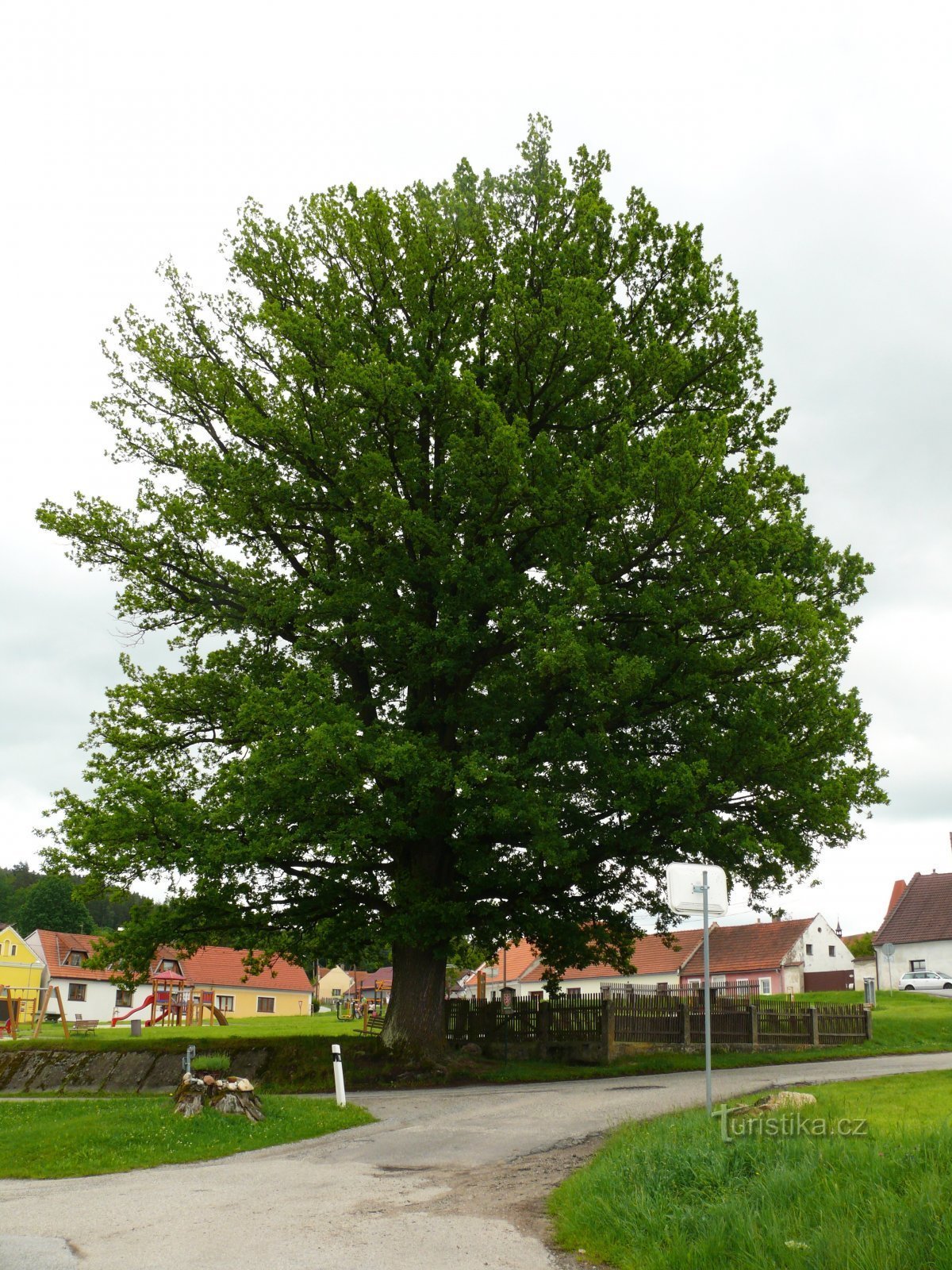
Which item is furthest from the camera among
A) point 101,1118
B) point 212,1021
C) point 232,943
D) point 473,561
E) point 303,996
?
point 303,996

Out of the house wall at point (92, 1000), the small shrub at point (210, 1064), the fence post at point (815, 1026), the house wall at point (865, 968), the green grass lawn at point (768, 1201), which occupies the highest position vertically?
the green grass lawn at point (768, 1201)

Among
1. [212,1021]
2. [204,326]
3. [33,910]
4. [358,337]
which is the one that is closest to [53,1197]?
[358,337]

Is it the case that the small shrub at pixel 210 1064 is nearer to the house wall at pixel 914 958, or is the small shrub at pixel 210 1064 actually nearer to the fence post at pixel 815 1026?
the fence post at pixel 815 1026

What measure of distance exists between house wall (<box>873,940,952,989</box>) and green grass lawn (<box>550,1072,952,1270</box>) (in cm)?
6502

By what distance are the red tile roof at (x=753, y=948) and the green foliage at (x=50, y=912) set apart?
80.9m

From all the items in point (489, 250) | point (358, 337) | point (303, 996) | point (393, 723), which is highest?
point (489, 250)

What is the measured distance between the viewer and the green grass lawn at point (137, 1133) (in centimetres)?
1302

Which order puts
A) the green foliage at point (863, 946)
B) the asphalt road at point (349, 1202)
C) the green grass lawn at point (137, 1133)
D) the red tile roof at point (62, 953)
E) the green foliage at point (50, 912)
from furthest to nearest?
the green foliage at point (50, 912)
the red tile roof at point (62, 953)
the green foliage at point (863, 946)
the green grass lawn at point (137, 1133)
the asphalt road at point (349, 1202)

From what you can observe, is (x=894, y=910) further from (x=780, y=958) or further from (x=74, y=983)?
(x=74, y=983)

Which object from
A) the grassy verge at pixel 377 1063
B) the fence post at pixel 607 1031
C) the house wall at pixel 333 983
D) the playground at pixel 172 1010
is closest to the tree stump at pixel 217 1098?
the grassy verge at pixel 377 1063

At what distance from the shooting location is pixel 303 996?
303 feet

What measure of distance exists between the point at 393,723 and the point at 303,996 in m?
76.3

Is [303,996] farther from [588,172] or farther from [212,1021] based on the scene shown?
[588,172]

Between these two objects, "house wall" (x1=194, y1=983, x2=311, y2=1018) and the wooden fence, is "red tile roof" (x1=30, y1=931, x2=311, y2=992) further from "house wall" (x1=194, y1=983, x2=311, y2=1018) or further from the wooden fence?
the wooden fence
